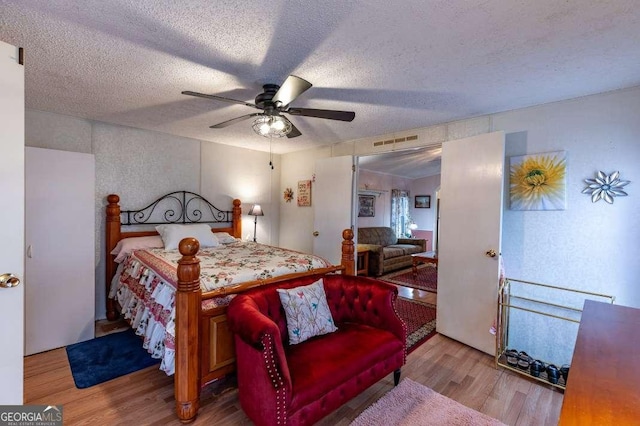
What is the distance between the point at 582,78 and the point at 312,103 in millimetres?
2196

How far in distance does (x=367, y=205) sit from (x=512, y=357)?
4.92 metres

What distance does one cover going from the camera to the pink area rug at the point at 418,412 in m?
1.90

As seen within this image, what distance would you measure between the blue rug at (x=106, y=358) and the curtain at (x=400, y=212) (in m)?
6.61

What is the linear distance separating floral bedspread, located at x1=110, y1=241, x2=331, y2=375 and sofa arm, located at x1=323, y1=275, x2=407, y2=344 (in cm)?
39

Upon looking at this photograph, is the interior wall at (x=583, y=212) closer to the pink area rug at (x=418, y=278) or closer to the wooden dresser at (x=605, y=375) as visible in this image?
the wooden dresser at (x=605, y=375)

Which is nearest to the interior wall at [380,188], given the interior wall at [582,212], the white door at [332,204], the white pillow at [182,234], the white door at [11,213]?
the white door at [332,204]

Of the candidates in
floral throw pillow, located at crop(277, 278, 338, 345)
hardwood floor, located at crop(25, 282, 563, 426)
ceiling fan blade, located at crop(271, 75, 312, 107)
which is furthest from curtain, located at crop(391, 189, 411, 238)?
ceiling fan blade, located at crop(271, 75, 312, 107)

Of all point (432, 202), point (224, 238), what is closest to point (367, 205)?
point (432, 202)

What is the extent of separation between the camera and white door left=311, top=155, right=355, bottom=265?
413 cm

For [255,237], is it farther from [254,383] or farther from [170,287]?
[254,383]

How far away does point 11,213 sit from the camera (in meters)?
1.38

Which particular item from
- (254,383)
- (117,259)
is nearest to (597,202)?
(254,383)

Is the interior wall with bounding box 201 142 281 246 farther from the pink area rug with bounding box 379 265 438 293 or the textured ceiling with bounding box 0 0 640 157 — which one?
the pink area rug with bounding box 379 265 438 293

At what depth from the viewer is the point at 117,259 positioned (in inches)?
131
